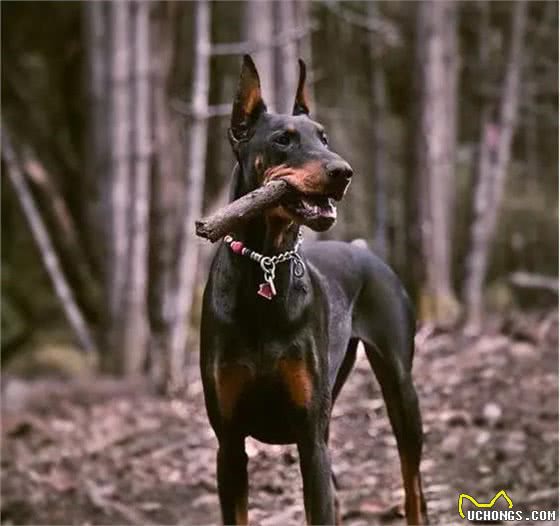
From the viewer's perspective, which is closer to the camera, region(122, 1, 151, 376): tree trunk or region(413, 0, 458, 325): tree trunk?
region(122, 1, 151, 376): tree trunk

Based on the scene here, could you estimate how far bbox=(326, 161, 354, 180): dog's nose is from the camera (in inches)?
123

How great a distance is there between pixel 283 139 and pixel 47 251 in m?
7.29

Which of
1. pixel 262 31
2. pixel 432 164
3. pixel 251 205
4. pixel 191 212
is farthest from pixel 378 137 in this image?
pixel 251 205

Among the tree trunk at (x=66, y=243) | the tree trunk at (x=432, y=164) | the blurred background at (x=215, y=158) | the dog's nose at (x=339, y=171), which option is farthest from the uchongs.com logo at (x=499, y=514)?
the tree trunk at (x=66, y=243)

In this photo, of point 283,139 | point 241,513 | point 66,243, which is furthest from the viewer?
point 66,243

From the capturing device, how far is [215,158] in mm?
12047

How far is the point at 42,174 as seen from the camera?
1159cm

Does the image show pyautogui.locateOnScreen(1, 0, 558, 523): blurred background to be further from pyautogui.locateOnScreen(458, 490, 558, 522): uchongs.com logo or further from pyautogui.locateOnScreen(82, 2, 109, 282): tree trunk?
pyautogui.locateOnScreen(458, 490, 558, 522): uchongs.com logo

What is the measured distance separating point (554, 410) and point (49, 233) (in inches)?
246

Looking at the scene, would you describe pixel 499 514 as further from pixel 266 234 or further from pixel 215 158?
pixel 215 158

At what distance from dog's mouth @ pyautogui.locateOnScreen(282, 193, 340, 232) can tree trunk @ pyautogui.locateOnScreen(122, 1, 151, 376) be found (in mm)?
5958

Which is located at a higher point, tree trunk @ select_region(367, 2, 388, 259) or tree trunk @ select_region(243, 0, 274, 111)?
tree trunk @ select_region(243, 0, 274, 111)

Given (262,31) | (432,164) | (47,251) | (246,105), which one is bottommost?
(47,251)

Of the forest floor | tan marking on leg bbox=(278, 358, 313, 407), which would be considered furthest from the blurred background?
tan marking on leg bbox=(278, 358, 313, 407)
